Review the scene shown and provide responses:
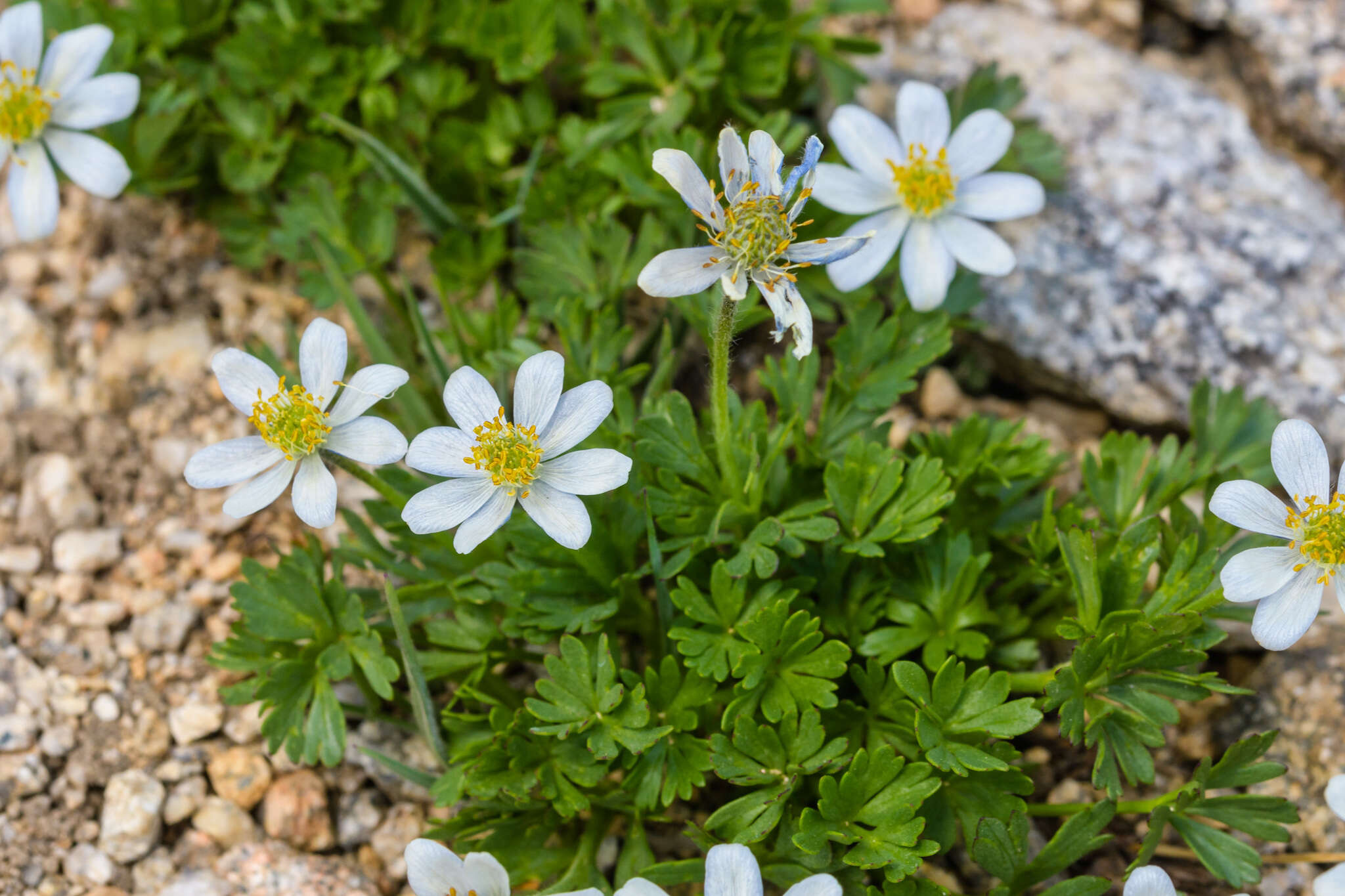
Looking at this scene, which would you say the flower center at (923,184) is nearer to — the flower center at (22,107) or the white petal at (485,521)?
the white petal at (485,521)

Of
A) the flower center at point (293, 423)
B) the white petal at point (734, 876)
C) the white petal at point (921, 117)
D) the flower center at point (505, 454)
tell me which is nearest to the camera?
the white petal at point (734, 876)

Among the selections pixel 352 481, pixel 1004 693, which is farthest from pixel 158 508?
pixel 1004 693

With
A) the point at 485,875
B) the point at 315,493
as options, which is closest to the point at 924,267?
the point at 315,493

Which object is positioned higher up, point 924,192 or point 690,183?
point 690,183

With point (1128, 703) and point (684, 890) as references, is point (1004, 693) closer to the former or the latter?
Result: point (1128, 703)

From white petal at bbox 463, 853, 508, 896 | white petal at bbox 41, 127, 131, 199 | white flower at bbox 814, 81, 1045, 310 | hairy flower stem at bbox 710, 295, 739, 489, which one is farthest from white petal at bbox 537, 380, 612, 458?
white petal at bbox 41, 127, 131, 199

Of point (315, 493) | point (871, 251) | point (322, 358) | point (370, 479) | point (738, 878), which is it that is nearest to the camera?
point (738, 878)

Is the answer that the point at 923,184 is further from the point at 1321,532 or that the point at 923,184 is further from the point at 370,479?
the point at 370,479

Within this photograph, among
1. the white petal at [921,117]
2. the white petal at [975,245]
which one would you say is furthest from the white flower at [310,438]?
the white petal at [921,117]
